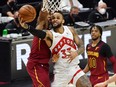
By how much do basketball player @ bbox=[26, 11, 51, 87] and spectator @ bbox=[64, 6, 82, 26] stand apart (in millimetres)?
4748

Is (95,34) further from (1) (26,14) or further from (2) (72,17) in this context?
(2) (72,17)

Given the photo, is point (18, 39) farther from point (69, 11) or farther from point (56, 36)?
point (56, 36)

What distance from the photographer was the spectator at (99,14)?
12307 millimetres

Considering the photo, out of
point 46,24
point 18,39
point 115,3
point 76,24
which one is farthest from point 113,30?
point 46,24

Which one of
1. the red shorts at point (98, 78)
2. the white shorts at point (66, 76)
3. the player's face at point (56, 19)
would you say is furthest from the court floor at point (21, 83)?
the player's face at point (56, 19)

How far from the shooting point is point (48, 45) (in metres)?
6.77

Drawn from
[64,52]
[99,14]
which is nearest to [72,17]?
[99,14]

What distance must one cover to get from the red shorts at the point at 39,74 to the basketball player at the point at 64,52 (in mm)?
150

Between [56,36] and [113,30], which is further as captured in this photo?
[113,30]

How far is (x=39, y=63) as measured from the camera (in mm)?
6961

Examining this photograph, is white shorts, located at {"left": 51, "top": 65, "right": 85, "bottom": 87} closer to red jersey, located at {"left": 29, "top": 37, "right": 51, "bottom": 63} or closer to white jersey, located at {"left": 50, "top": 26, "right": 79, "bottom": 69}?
white jersey, located at {"left": 50, "top": 26, "right": 79, "bottom": 69}

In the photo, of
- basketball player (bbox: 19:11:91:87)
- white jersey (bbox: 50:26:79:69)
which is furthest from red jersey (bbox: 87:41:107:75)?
white jersey (bbox: 50:26:79:69)

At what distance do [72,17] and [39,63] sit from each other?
5.02 m

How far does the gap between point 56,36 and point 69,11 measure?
5.62 metres
